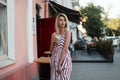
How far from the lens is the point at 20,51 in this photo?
360 inches

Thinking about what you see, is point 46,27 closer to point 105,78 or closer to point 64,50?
point 105,78

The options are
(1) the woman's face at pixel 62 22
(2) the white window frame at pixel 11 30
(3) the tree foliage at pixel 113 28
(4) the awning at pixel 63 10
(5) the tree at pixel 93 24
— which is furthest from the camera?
(3) the tree foliage at pixel 113 28

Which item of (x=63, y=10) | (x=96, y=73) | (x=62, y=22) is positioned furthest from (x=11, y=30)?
(x=63, y=10)

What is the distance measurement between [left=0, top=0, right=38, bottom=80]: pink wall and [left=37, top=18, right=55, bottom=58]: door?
271cm

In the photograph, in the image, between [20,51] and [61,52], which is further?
[20,51]

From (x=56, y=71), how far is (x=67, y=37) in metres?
0.71

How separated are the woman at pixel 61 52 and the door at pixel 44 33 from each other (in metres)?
6.30

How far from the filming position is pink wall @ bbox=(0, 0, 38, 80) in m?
8.12

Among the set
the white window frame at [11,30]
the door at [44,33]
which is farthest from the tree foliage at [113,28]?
the white window frame at [11,30]

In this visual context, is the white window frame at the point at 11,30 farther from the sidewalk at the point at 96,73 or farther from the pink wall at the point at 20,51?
the sidewalk at the point at 96,73

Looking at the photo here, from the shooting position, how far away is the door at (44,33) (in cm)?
1275

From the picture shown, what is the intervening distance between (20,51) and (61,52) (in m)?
3.17

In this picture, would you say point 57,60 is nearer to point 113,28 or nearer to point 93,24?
point 93,24

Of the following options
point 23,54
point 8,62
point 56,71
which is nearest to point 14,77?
point 8,62
